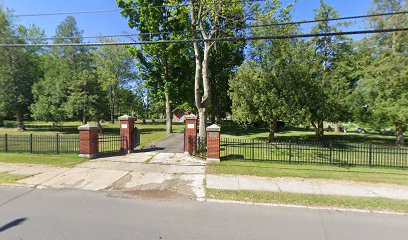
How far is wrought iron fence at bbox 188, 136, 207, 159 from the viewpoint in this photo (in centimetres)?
1168

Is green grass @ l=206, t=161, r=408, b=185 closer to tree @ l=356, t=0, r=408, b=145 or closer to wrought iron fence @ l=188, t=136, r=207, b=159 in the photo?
wrought iron fence @ l=188, t=136, r=207, b=159

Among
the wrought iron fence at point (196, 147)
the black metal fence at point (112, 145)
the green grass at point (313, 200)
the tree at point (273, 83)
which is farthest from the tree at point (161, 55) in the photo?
the green grass at point (313, 200)

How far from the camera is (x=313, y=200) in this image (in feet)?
19.4

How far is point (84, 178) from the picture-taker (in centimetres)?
766

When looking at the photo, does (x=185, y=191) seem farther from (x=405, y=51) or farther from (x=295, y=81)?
(x=405, y=51)

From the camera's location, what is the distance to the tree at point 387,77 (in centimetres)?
1511

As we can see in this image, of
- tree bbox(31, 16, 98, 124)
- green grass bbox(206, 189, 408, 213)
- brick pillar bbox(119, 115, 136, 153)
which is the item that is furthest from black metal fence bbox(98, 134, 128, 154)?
tree bbox(31, 16, 98, 124)

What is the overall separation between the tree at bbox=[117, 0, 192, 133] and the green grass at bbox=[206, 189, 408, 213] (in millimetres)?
18016

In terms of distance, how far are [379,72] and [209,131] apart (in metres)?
14.5

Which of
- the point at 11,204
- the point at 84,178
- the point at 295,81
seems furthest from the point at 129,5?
the point at 11,204

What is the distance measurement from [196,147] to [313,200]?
6.79 meters

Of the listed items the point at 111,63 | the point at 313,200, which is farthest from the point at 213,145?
the point at 111,63

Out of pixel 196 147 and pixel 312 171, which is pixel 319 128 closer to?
pixel 312 171

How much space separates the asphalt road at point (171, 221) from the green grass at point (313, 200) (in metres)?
0.43
